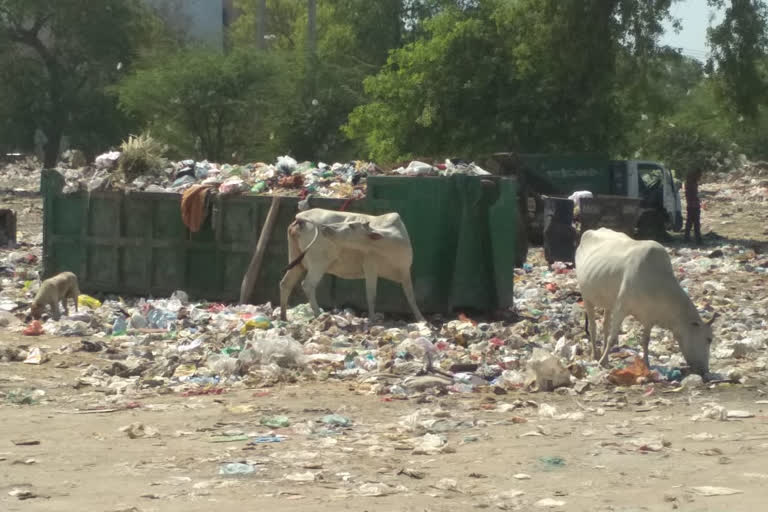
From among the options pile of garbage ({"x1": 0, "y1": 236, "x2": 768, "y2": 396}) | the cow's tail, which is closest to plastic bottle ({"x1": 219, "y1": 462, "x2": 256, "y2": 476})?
pile of garbage ({"x1": 0, "y1": 236, "x2": 768, "y2": 396})

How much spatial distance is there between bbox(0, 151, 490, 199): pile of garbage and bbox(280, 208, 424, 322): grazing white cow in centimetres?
97

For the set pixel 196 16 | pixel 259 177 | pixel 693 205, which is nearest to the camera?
pixel 259 177

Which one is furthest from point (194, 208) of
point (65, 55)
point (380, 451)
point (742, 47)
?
point (65, 55)

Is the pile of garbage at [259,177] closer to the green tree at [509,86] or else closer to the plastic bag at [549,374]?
the plastic bag at [549,374]

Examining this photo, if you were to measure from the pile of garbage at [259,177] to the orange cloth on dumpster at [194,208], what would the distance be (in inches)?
9.5

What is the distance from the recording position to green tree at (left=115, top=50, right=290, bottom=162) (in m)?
36.4

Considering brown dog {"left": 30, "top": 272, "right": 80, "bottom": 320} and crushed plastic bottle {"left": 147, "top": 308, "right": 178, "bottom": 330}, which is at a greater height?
brown dog {"left": 30, "top": 272, "right": 80, "bottom": 320}

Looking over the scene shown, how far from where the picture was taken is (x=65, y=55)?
42.6 metres

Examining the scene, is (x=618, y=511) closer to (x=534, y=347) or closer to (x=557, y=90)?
(x=534, y=347)

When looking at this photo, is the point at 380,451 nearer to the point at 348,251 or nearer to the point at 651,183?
the point at 348,251

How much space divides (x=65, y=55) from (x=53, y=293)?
31541 mm

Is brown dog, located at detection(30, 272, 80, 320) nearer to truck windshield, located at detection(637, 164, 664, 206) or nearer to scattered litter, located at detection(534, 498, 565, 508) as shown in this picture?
scattered litter, located at detection(534, 498, 565, 508)

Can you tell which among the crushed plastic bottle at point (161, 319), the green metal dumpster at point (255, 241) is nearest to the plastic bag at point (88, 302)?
the green metal dumpster at point (255, 241)

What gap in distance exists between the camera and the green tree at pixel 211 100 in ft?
119
